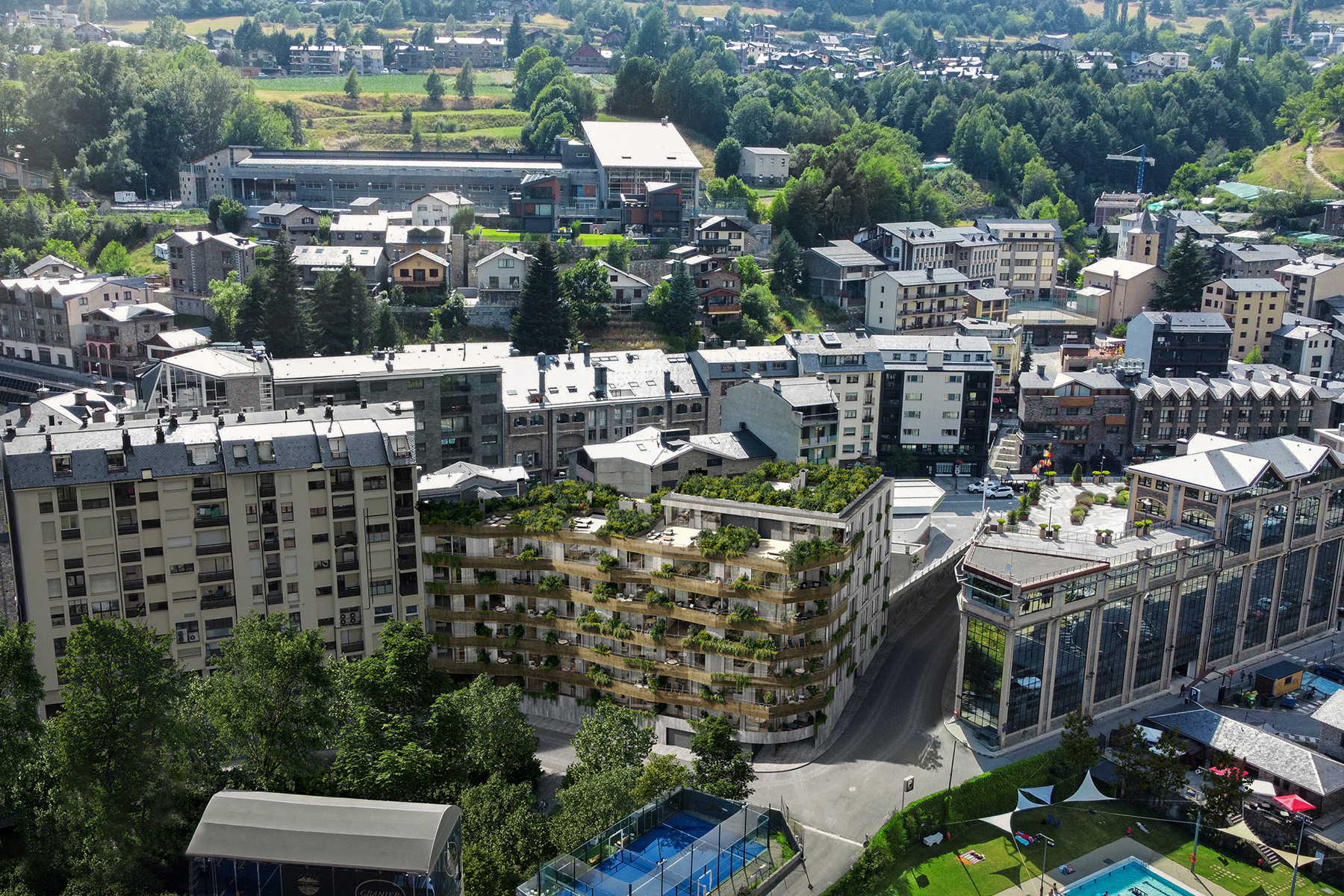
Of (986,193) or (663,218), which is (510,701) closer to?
(663,218)

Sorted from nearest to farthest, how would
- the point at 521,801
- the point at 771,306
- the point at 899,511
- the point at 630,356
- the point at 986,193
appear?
the point at 521,801
the point at 899,511
the point at 630,356
the point at 771,306
the point at 986,193

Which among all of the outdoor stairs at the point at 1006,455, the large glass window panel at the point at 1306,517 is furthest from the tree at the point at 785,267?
the large glass window panel at the point at 1306,517

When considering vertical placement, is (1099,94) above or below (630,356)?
above

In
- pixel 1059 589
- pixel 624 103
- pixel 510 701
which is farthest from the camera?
pixel 624 103

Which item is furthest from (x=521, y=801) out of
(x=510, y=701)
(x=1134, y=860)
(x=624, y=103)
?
(x=624, y=103)

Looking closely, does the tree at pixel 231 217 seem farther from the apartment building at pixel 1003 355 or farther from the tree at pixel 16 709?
the tree at pixel 16 709

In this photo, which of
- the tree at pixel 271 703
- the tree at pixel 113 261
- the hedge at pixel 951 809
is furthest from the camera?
the tree at pixel 113 261

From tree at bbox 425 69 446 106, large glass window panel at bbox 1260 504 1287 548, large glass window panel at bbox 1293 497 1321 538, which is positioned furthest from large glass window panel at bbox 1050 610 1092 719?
tree at bbox 425 69 446 106
